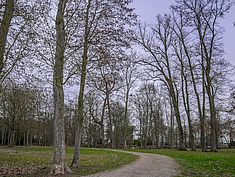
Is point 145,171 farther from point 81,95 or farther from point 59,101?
point 81,95

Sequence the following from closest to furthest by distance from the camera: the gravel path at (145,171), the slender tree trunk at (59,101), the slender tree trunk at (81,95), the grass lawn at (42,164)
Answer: the gravel path at (145,171) < the slender tree trunk at (59,101) < the grass lawn at (42,164) < the slender tree trunk at (81,95)

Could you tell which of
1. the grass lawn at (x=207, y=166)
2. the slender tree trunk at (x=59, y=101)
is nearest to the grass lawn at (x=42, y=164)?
the slender tree trunk at (x=59, y=101)

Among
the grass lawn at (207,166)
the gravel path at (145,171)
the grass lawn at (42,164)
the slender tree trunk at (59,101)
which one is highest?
the slender tree trunk at (59,101)

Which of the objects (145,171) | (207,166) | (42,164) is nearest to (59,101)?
(145,171)

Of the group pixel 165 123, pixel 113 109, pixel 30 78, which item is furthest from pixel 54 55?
pixel 165 123

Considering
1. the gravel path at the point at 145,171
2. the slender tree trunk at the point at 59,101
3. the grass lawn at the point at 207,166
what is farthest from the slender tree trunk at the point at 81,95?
the grass lawn at the point at 207,166

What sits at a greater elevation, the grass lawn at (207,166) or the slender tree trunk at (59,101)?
the slender tree trunk at (59,101)

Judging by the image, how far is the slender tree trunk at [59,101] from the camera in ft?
40.3

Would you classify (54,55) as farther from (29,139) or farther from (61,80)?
(29,139)

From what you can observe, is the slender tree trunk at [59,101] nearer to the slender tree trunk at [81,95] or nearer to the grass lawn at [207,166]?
the slender tree trunk at [81,95]

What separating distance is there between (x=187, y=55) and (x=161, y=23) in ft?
16.8

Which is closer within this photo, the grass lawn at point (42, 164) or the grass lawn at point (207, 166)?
the grass lawn at point (207, 166)

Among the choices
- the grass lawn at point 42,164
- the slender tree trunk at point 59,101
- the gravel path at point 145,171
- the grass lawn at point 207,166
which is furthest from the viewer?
the grass lawn at point 42,164

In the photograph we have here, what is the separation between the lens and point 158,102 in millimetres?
56469
